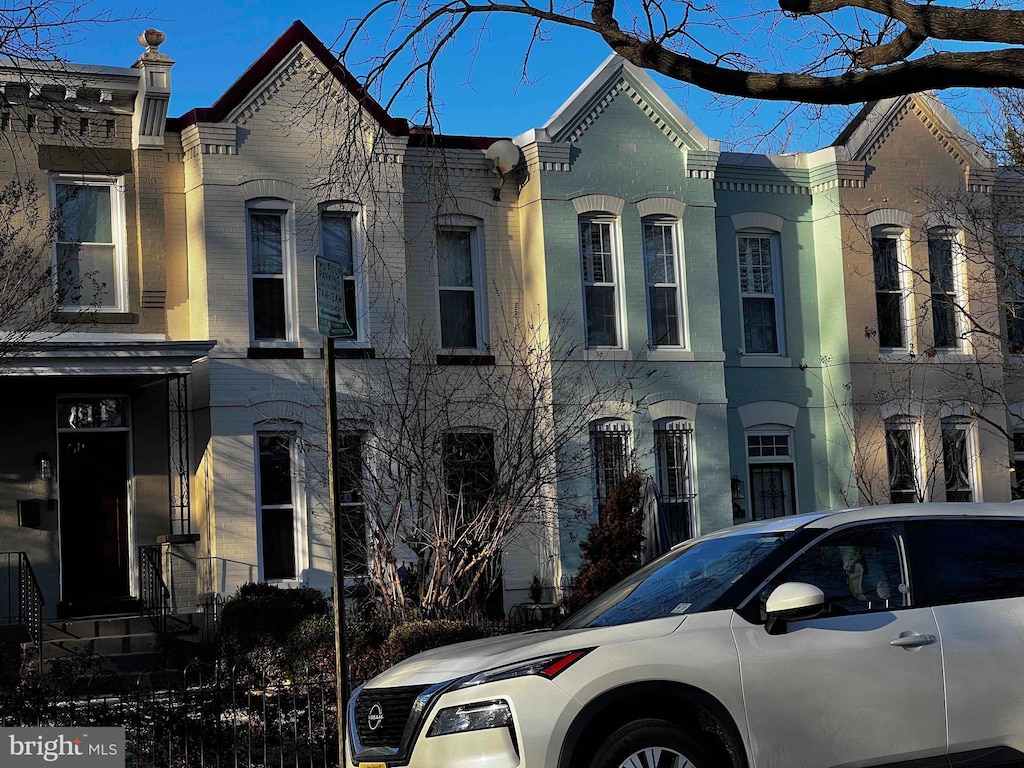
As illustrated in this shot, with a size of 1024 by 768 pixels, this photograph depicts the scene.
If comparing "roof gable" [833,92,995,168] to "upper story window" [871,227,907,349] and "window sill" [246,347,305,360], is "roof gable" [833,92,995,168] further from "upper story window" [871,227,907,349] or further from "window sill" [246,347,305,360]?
"window sill" [246,347,305,360]

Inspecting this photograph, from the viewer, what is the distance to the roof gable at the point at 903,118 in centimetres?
2122

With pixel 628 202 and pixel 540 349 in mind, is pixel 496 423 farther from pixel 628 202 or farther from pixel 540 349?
pixel 628 202

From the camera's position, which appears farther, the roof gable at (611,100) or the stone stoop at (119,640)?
the roof gable at (611,100)

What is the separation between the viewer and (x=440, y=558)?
547 inches

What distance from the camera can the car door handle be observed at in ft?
21.4

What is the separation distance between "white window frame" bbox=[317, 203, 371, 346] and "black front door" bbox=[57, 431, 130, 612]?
3455mm

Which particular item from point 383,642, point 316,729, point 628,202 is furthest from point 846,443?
point 316,729

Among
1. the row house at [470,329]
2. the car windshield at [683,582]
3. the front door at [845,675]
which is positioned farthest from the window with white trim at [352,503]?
the front door at [845,675]

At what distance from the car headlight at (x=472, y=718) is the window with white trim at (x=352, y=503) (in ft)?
30.0

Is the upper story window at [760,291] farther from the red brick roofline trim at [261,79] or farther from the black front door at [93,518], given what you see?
the black front door at [93,518]

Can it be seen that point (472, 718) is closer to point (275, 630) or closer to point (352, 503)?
point (275, 630)

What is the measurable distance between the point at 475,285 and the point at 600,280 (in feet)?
6.20

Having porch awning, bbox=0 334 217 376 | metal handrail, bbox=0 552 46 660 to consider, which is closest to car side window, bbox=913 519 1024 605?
porch awning, bbox=0 334 217 376

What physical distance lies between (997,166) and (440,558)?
13369 mm
